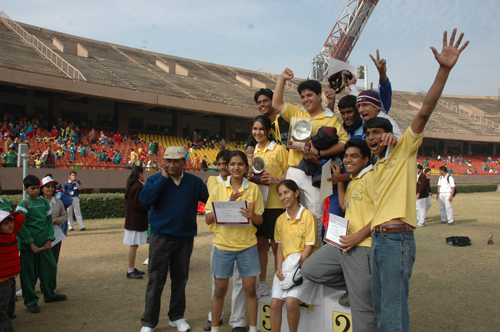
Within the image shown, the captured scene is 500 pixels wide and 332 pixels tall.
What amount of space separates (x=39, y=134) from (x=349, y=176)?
21141mm

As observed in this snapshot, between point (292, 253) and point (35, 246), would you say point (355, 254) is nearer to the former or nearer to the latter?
point (292, 253)

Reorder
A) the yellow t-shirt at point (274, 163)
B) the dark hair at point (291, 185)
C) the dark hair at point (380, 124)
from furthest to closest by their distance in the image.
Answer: the yellow t-shirt at point (274, 163)
the dark hair at point (291, 185)
the dark hair at point (380, 124)

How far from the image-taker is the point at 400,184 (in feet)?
9.07

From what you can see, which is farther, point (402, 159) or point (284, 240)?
point (284, 240)

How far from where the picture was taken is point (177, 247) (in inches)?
167

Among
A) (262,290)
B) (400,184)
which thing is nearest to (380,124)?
(400,184)

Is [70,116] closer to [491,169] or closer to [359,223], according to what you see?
[359,223]

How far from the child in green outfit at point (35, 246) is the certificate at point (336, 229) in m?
3.67

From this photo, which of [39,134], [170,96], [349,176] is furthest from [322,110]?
[170,96]

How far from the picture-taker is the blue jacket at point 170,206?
407 cm

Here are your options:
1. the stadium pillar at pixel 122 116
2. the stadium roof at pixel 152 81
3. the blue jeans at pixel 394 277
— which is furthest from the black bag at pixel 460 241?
the stadium pillar at pixel 122 116

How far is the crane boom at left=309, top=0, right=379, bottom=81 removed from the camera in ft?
156

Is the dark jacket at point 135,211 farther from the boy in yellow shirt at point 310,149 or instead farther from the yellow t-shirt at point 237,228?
the boy in yellow shirt at point 310,149

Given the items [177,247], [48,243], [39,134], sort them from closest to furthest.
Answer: [177,247] < [48,243] < [39,134]
